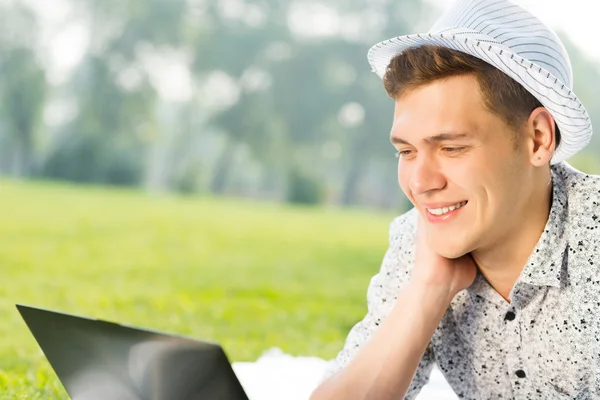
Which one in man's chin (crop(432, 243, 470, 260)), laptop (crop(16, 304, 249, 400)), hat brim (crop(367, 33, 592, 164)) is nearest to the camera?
laptop (crop(16, 304, 249, 400))

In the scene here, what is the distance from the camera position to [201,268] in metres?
10.3

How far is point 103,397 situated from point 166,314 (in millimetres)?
5472

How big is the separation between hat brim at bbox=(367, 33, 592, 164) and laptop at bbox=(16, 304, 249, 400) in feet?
3.23

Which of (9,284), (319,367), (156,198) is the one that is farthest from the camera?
(156,198)

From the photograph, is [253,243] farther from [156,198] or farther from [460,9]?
[460,9]

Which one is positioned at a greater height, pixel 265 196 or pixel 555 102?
pixel 555 102

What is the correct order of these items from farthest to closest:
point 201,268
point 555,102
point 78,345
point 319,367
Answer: point 201,268, point 319,367, point 555,102, point 78,345

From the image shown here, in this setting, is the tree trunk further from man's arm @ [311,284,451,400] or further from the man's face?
the man's face

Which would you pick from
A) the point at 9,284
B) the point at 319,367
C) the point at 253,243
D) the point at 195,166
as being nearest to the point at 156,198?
the point at 195,166

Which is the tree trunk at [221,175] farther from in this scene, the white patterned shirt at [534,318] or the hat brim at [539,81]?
the hat brim at [539,81]

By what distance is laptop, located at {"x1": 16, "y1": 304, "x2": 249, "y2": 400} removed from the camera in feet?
5.20

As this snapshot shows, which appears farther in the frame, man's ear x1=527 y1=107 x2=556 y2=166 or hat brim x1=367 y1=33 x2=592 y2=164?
man's ear x1=527 y1=107 x2=556 y2=166

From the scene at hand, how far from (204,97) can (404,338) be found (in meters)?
13.4

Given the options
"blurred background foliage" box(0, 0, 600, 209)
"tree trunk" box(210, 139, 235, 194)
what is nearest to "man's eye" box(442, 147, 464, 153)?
"blurred background foliage" box(0, 0, 600, 209)
